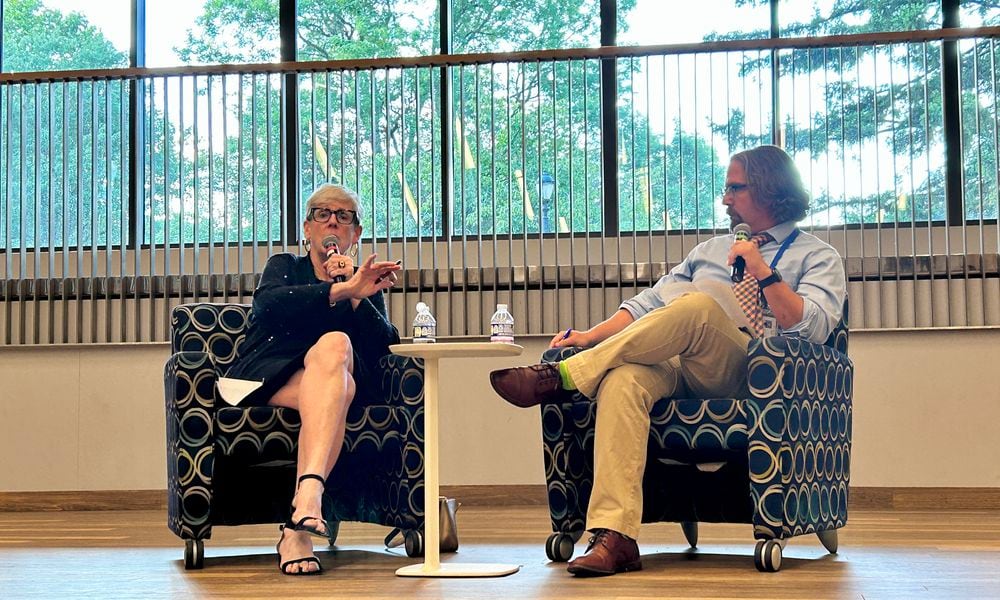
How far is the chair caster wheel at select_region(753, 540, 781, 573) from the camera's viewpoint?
106 inches

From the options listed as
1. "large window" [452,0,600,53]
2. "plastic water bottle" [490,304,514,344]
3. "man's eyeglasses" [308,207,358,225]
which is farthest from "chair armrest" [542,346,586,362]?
"large window" [452,0,600,53]

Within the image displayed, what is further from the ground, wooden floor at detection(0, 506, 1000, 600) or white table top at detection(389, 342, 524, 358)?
white table top at detection(389, 342, 524, 358)

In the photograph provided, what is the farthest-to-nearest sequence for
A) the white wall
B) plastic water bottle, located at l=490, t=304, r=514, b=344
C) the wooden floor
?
1. the white wall
2. plastic water bottle, located at l=490, t=304, r=514, b=344
3. the wooden floor

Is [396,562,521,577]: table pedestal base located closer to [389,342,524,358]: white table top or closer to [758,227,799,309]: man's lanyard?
[389,342,524,358]: white table top

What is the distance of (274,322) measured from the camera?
310 centimetres

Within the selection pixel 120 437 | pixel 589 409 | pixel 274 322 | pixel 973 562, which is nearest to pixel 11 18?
pixel 120 437

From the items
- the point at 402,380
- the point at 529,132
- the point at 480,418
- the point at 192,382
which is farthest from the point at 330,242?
the point at 529,132

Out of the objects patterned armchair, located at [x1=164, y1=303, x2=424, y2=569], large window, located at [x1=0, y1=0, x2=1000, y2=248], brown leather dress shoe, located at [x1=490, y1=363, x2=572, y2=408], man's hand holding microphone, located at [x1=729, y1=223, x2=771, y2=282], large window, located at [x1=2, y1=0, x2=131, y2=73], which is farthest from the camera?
large window, located at [x1=2, y1=0, x2=131, y2=73]

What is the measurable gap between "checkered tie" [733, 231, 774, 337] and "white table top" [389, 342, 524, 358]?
26.5 inches

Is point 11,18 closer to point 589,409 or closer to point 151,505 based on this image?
point 151,505

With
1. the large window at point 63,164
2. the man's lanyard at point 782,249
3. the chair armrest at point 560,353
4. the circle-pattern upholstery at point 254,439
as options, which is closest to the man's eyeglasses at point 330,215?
the circle-pattern upholstery at point 254,439

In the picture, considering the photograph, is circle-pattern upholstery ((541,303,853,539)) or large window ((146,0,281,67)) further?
large window ((146,0,281,67))

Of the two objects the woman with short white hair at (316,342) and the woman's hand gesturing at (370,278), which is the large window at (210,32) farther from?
the woman's hand gesturing at (370,278)

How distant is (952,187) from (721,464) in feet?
9.37
